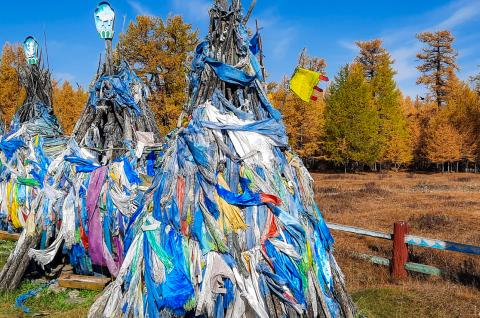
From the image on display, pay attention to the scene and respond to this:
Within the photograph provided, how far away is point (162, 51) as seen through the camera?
2348 centimetres

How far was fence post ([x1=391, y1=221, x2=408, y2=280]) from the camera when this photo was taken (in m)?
6.72

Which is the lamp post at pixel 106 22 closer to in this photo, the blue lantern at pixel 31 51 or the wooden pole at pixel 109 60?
the wooden pole at pixel 109 60

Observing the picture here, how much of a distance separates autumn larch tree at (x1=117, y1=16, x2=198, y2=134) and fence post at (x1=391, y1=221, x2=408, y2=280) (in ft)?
58.4

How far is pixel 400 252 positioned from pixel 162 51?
19848 mm

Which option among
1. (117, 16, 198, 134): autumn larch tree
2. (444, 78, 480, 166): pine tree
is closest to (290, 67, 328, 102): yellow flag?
(117, 16, 198, 134): autumn larch tree

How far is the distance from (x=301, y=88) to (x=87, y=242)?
4.27m

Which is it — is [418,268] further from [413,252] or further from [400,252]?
[413,252]

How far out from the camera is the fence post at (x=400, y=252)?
6.72 metres

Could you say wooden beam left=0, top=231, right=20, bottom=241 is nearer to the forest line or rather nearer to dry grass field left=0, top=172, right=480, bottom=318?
dry grass field left=0, top=172, right=480, bottom=318

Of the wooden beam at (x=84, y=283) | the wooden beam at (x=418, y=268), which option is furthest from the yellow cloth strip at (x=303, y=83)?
the wooden beam at (x=84, y=283)

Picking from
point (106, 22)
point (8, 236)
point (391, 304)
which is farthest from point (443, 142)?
point (8, 236)

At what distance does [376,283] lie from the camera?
6.70m

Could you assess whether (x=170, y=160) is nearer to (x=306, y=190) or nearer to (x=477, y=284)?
(x=306, y=190)

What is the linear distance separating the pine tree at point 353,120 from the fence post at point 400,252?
27259 mm
